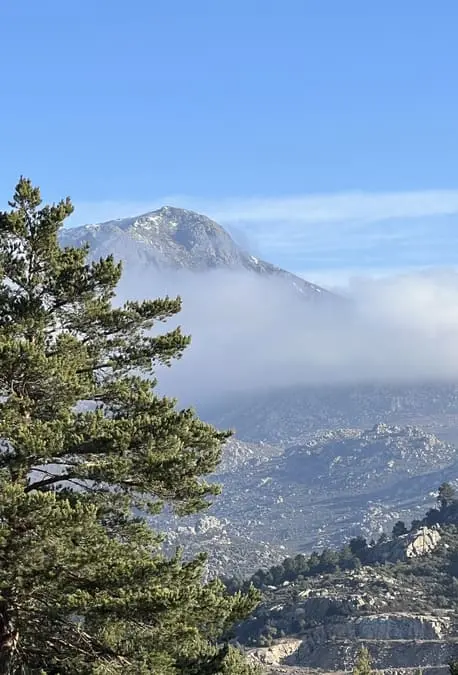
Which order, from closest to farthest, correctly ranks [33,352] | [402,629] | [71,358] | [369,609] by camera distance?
1. [33,352]
2. [71,358]
3. [402,629]
4. [369,609]

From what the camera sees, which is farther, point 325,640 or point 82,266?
point 325,640

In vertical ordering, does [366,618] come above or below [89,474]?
below

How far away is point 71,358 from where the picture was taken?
23.4 metres

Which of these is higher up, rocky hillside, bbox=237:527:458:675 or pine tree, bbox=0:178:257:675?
pine tree, bbox=0:178:257:675

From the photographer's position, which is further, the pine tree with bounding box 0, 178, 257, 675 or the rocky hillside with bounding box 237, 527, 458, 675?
the rocky hillside with bounding box 237, 527, 458, 675

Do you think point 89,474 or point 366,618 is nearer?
point 89,474

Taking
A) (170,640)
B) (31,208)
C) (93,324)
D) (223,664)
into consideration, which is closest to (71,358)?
(93,324)

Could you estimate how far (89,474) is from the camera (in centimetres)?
2214

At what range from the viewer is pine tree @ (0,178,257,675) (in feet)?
67.8

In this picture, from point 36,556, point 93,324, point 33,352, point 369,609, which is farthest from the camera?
point 369,609

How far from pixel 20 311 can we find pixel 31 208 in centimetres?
293

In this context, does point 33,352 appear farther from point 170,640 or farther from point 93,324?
point 170,640

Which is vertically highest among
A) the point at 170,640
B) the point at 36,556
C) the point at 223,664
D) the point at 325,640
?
the point at 36,556

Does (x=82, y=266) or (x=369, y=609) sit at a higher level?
(x=82, y=266)
